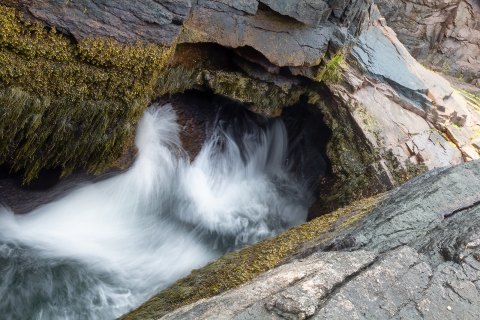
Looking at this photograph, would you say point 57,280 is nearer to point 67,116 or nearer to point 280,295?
point 67,116

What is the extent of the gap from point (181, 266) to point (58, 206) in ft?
6.35

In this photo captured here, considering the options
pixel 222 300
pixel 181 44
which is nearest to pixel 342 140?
pixel 181 44

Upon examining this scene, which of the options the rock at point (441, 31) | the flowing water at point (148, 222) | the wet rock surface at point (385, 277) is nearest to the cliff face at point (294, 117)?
the wet rock surface at point (385, 277)

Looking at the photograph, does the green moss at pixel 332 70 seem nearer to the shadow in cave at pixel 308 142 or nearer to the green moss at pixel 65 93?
the shadow in cave at pixel 308 142

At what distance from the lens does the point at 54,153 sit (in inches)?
218

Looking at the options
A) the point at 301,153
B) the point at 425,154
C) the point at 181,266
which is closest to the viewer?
the point at 181,266

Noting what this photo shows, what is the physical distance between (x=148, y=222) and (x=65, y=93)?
2362mm

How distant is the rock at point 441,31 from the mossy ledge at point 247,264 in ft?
38.1

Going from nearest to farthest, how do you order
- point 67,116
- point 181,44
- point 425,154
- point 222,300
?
point 222,300
point 67,116
point 181,44
point 425,154

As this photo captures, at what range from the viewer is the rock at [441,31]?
1447 cm

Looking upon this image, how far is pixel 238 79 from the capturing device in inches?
292

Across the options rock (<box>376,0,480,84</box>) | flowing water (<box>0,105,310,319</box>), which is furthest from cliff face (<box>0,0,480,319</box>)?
rock (<box>376,0,480,84</box>)

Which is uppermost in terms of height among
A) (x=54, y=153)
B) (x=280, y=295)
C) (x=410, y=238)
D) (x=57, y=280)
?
(x=410, y=238)

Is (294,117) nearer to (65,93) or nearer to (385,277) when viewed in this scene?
(65,93)
